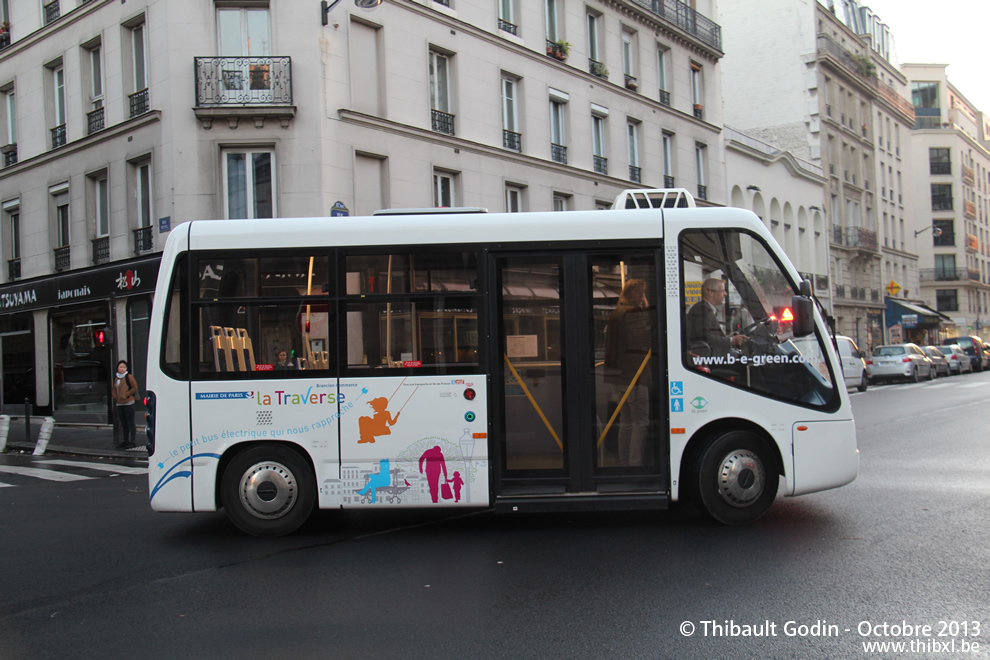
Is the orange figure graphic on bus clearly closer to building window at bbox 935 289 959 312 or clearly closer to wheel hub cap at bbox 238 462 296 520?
wheel hub cap at bbox 238 462 296 520

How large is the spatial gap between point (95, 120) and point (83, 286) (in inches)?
170

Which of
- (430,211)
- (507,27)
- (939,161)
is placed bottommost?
(430,211)

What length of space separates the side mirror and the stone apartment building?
43.0ft

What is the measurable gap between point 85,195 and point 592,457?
19.6 m

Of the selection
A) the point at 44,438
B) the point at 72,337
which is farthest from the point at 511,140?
the point at 44,438

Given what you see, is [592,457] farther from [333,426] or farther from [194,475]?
[194,475]

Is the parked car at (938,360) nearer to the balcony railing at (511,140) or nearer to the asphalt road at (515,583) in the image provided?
the balcony railing at (511,140)

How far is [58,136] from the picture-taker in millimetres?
22953

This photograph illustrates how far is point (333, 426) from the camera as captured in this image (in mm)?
6711

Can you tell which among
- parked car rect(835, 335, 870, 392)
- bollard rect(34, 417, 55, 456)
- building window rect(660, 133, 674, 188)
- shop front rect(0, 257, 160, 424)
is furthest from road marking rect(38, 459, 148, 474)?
building window rect(660, 133, 674, 188)

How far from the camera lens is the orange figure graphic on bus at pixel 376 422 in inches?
263

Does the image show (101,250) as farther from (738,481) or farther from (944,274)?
(944,274)

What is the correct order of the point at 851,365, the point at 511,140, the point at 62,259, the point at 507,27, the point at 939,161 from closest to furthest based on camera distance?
1. the point at 62,259
2. the point at 511,140
3. the point at 507,27
4. the point at 851,365
5. the point at 939,161

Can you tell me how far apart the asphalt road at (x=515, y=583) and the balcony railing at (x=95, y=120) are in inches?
633
